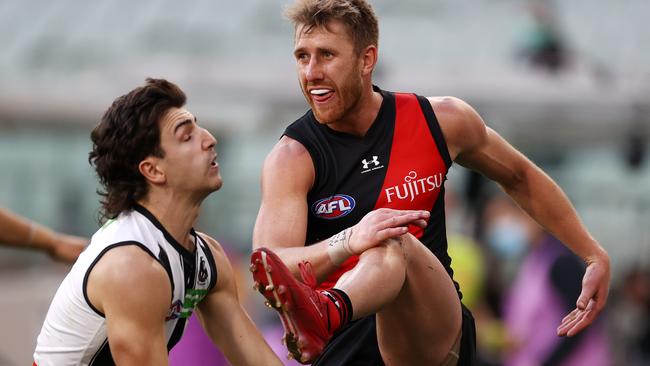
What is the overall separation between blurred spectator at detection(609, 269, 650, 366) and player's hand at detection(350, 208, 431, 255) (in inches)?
264

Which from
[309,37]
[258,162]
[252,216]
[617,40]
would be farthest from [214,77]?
[617,40]

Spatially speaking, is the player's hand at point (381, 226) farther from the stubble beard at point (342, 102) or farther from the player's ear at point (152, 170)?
the player's ear at point (152, 170)

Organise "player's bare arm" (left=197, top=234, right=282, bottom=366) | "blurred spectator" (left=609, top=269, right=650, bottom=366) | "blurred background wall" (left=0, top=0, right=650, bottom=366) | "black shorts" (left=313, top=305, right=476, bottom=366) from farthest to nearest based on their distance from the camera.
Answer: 1. "blurred background wall" (left=0, top=0, right=650, bottom=366)
2. "blurred spectator" (left=609, top=269, right=650, bottom=366)
3. "black shorts" (left=313, top=305, right=476, bottom=366)
4. "player's bare arm" (left=197, top=234, right=282, bottom=366)

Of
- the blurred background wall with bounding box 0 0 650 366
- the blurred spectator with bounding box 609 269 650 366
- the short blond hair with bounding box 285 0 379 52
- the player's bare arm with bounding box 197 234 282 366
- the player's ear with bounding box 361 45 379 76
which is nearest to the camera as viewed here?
the player's bare arm with bounding box 197 234 282 366

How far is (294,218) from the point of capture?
502 cm

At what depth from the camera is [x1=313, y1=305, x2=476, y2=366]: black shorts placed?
17.7ft

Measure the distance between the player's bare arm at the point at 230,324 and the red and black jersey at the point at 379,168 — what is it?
16.1 inches

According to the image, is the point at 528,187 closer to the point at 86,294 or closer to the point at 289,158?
the point at 289,158

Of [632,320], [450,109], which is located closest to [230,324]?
[450,109]

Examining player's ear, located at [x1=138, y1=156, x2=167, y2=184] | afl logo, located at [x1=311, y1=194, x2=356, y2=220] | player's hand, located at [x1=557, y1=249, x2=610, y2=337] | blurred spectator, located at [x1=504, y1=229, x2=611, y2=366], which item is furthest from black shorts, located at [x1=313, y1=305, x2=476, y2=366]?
blurred spectator, located at [x1=504, y1=229, x2=611, y2=366]

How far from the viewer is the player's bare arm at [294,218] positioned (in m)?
4.71

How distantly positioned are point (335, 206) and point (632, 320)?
7.01 m

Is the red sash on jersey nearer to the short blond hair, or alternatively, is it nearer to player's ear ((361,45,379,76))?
player's ear ((361,45,379,76))

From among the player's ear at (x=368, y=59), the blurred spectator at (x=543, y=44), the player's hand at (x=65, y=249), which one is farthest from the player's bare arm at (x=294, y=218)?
the blurred spectator at (x=543, y=44)
